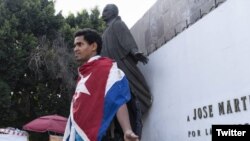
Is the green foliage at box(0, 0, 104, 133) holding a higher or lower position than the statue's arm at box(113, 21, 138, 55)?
higher

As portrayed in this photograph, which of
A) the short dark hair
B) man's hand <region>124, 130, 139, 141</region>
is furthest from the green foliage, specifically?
man's hand <region>124, 130, 139, 141</region>

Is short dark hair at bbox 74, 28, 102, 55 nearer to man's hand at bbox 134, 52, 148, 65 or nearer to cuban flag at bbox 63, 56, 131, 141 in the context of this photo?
cuban flag at bbox 63, 56, 131, 141

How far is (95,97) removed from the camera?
238cm

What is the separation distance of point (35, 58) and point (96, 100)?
28.5 ft

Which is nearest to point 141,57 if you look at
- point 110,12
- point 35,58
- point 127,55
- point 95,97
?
point 127,55

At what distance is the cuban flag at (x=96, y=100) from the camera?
2322 mm

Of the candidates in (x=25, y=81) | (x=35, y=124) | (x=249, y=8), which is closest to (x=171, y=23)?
(x=249, y=8)

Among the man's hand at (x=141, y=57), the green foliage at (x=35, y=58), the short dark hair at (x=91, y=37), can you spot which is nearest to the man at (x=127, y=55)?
the man's hand at (x=141, y=57)

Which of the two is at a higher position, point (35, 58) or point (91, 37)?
point (35, 58)

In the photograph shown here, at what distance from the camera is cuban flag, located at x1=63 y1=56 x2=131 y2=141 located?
232 cm

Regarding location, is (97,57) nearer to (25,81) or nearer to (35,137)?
(25,81)

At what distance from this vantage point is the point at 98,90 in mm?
2396

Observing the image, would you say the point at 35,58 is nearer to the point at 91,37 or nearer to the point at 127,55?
the point at 127,55

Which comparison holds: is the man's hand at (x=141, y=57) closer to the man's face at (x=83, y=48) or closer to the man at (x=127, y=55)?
the man at (x=127, y=55)
